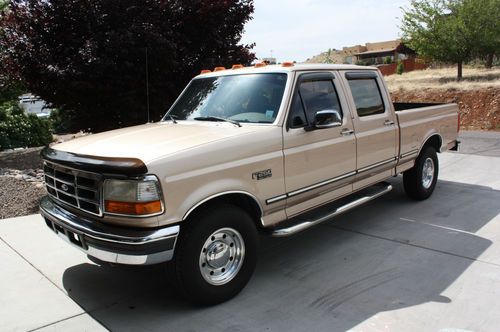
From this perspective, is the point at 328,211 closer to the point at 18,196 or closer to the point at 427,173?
the point at 427,173

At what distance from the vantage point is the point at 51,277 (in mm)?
4523

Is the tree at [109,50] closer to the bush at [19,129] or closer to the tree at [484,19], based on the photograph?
the bush at [19,129]

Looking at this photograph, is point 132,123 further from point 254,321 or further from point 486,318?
point 486,318

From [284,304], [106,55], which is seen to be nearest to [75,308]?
[284,304]

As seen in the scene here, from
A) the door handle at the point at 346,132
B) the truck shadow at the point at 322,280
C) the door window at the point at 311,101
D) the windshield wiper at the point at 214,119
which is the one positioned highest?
the door window at the point at 311,101

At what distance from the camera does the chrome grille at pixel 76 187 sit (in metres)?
3.52

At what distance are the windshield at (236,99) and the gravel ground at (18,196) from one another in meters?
3.08

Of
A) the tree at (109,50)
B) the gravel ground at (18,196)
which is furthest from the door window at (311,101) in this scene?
the gravel ground at (18,196)

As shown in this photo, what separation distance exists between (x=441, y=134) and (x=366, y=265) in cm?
340

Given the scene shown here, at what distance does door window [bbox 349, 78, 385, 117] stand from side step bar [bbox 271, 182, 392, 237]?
3.18ft

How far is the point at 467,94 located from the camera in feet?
59.5

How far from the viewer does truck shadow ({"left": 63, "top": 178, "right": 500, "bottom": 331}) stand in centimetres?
367

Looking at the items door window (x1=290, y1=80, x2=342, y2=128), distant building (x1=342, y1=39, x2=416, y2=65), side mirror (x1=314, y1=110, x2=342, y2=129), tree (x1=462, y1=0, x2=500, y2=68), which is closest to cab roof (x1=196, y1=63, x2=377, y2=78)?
door window (x1=290, y1=80, x2=342, y2=128)

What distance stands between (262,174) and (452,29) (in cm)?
2055
